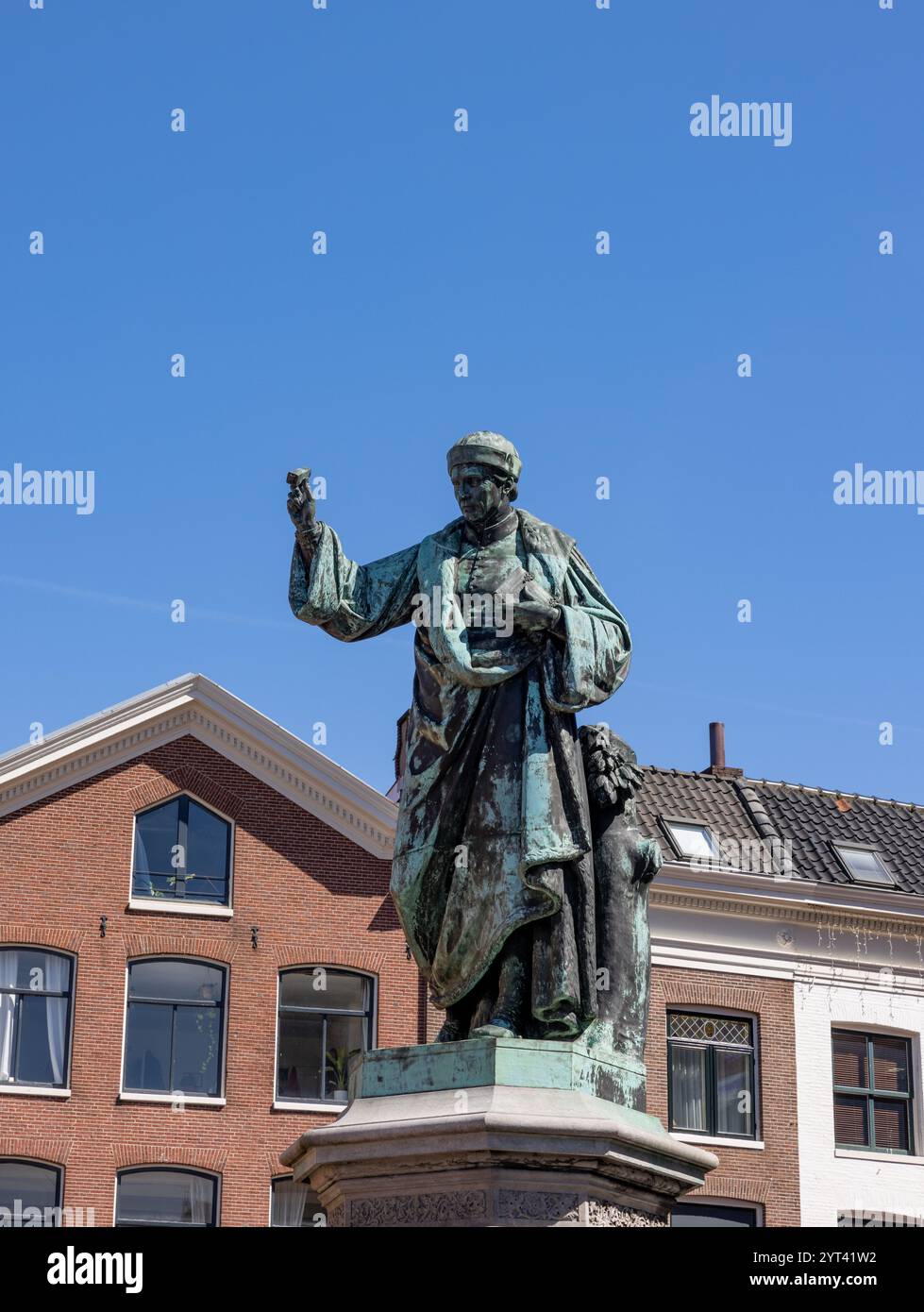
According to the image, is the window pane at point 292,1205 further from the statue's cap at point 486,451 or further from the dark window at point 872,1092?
the statue's cap at point 486,451

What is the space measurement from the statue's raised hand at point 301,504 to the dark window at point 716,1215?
22173mm

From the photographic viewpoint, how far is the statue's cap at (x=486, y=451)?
28.3 ft

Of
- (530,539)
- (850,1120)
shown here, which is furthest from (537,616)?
(850,1120)

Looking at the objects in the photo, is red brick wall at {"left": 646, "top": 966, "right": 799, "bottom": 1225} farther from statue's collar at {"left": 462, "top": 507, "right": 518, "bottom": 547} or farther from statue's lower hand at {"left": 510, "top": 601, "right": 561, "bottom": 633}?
statue's lower hand at {"left": 510, "top": 601, "right": 561, "bottom": 633}

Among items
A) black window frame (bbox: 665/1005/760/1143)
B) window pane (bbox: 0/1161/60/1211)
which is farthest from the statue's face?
black window frame (bbox: 665/1005/760/1143)

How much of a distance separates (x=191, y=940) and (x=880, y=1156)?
1055 cm

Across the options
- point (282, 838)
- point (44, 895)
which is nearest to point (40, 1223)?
point (44, 895)

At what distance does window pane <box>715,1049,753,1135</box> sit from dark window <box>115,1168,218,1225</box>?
7340 millimetres

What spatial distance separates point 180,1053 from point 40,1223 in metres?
3.33

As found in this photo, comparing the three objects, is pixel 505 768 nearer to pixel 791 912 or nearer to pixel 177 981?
pixel 177 981

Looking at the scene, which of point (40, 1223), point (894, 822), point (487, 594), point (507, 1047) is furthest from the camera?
point (894, 822)

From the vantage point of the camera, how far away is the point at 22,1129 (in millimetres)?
27297
